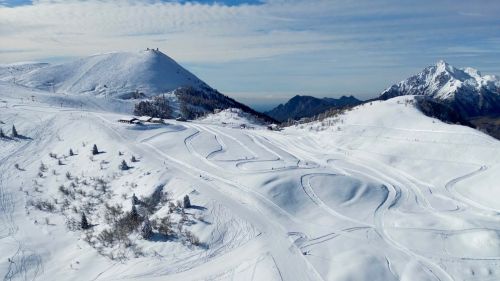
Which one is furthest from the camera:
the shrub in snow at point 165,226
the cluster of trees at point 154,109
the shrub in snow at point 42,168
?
the cluster of trees at point 154,109

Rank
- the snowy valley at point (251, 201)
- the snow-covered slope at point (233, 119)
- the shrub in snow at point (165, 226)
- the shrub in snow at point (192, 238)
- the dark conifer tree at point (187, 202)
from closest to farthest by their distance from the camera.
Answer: the snowy valley at point (251, 201), the shrub in snow at point (192, 238), the shrub in snow at point (165, 226), the dark conifer tree at point (187, 202), the snow-covered slope at point (233, 119)

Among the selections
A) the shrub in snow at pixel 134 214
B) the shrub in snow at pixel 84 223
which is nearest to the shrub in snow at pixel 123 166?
the shrub in snow at pixel 84 223

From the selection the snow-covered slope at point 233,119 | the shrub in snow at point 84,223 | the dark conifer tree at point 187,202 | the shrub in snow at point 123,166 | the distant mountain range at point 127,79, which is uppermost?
the dark conifer tree at point 187,202

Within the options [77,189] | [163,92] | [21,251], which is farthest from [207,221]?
[163,92]

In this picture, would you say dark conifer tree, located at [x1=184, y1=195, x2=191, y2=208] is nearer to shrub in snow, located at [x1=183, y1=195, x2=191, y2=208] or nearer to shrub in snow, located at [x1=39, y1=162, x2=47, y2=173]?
shrub in snow, located at [x1=183, y1=195, x2=191, y2=208]

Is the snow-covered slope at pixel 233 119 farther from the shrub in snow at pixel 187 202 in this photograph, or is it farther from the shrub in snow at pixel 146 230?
the shrub in snow at pixel 146 230

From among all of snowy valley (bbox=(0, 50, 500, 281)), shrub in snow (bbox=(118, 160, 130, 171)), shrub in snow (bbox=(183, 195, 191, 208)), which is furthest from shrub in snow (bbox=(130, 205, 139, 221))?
shrub in snow (bbox=(118, 160, 130, 171))

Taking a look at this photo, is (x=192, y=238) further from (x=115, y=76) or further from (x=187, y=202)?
(x=115, y=76)
